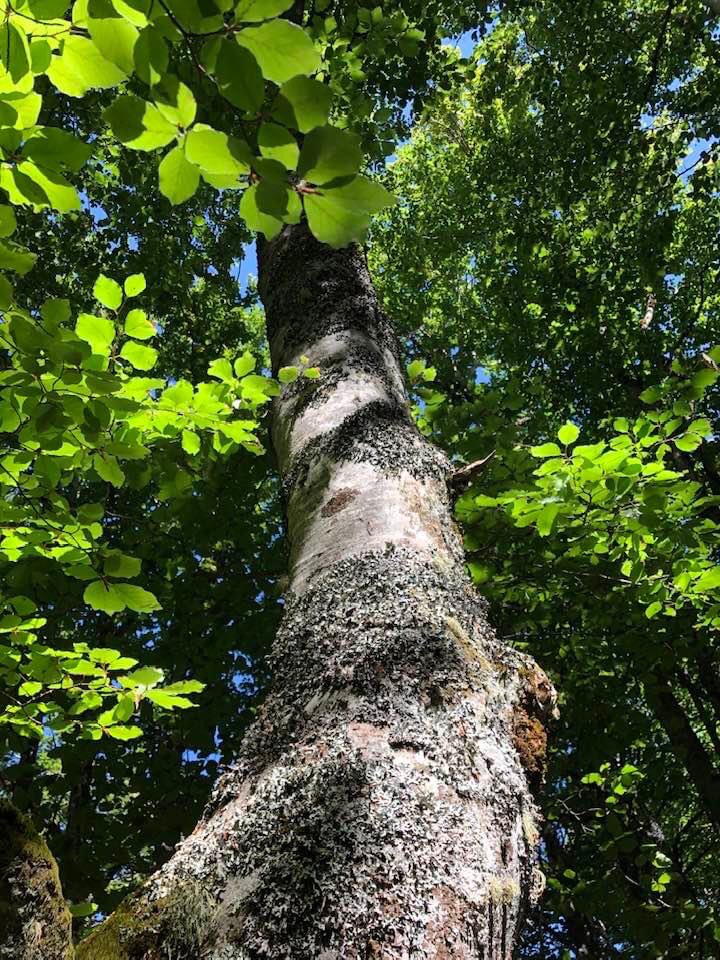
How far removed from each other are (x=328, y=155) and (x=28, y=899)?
1413 mm

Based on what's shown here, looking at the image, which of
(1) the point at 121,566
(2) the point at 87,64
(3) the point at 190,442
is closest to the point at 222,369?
(3) the point at 190,442

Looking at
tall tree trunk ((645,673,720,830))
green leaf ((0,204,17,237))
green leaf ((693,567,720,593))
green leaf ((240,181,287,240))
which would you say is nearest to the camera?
green leaf ((240,181,287,240))

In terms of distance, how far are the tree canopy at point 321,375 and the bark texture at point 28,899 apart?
23.8 inches

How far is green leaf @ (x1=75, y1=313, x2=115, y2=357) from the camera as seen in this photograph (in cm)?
192

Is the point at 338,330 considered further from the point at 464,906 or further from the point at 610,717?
the point at 610,717

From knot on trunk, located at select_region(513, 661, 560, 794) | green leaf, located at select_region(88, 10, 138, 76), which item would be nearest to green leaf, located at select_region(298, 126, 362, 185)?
green leaf, located at select_region(88, 10, 138, 76)

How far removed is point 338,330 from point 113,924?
187 centimetres

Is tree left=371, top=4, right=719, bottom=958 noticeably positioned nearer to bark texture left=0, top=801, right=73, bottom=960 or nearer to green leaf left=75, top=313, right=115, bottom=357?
green leaf left=75, top=313, right=115, bottom=357

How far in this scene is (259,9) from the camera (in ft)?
2.54

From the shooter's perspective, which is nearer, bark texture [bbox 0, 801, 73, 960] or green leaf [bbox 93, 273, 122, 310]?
bark texture [bbox 0, 801, 73, 960]

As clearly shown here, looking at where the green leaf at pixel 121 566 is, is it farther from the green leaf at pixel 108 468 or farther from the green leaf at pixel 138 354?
the green leaf at pixel 138 354

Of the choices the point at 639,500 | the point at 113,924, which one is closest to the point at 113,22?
the point at 113,924

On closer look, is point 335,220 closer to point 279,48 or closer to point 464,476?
point 279,48

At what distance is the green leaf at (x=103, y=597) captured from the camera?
1.75 m
